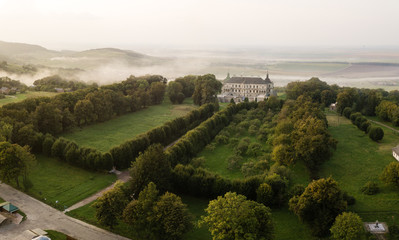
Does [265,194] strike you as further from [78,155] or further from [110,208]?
[78,155]

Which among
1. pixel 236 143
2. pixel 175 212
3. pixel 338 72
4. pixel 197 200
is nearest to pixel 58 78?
pixel 236 143

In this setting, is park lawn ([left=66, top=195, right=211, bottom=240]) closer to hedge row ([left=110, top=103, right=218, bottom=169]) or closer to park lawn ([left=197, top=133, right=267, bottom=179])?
park lawn ([left=197, top=133, right=267, bottom=179])

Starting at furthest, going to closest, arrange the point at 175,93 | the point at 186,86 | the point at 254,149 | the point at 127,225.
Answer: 1. the point at 186,86
2. the point at 175,93
3. the point at 254,149
4. the point at 127,225

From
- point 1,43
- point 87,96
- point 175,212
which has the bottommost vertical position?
point 175,212

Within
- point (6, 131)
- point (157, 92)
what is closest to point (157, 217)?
point (6, 131)

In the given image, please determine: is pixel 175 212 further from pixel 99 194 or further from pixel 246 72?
pixel 246 72

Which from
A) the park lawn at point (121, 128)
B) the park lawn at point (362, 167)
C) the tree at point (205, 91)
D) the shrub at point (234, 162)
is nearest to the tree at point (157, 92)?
the park lawn at point (121, 128)

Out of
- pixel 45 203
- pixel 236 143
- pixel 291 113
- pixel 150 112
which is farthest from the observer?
pixel 150 112
